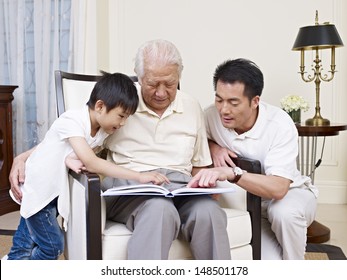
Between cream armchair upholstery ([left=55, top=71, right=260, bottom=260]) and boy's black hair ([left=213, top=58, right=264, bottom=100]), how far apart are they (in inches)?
11.3

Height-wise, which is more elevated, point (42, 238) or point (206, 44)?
point (206, 44)

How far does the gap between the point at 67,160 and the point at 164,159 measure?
1.25ft

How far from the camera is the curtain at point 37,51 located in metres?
3.74

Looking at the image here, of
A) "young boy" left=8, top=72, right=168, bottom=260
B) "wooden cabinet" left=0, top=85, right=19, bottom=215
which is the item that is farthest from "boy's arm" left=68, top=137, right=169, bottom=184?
"wooden cabinet" left=0, top=85, right=19, bottom=215

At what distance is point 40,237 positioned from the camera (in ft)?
5.66

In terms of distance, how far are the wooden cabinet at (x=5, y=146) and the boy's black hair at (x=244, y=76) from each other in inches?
88.5

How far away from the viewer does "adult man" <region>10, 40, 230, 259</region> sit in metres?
1.47

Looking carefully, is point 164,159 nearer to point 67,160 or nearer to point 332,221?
point 67,160

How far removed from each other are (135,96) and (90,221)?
1.58ft

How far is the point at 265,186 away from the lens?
1.69 meters

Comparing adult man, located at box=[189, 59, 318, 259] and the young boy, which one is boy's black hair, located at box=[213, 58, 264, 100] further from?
the young boy
